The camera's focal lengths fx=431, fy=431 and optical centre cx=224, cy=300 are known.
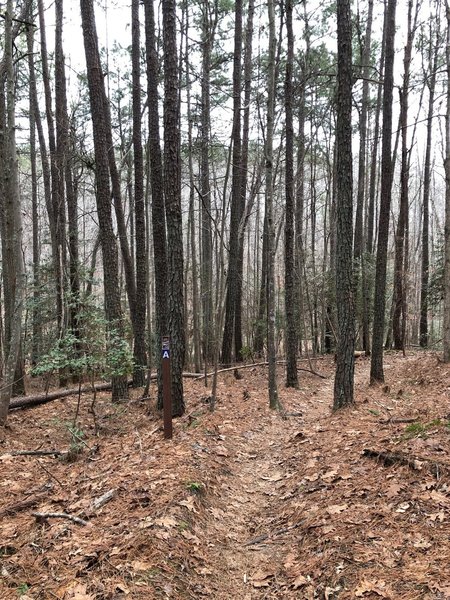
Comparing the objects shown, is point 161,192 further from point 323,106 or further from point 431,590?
point 323,106

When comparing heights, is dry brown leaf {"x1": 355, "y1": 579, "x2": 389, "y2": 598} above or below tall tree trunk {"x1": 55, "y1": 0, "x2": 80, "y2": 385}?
below

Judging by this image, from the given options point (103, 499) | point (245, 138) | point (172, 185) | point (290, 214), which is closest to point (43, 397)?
point (172, 185)

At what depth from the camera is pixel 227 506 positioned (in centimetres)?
475

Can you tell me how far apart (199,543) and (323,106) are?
2084 cm

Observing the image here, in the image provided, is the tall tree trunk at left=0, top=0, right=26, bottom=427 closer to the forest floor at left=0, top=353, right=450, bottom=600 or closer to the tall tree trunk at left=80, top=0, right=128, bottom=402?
the forest floor at left=0, top=353, right=450, bottom=600

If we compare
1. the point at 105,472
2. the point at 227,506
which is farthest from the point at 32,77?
the point at 227,506

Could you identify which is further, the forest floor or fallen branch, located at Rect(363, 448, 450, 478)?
fallen branch, located at Rect(363, 448, 450, 478)

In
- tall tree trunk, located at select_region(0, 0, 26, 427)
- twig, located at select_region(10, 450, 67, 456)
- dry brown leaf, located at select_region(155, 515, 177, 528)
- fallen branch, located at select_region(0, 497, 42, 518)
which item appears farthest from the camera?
tall tree trunk, located at select_region(0, 0, 26, 427)

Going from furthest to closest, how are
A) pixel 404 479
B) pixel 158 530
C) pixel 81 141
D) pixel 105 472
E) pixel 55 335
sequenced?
1. pixel 81 141
2. pixel 55 335
3. pixel 105 472
4. pixel 404 479
5. pixel 158 530

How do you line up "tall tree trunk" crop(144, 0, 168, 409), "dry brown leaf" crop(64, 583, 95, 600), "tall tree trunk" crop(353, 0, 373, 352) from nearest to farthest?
"dry brown leaf" crop(64, 583, 95, 600), "tall tree trunk" crop(144, 0, 168, 409), "tall tree trunk" crop(353, 0, 373, 352)

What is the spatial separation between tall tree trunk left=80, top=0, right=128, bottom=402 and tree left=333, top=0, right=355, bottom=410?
431 centimetres

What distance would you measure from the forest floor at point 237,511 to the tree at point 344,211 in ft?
2.44

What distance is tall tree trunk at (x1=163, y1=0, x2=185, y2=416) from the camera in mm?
6887

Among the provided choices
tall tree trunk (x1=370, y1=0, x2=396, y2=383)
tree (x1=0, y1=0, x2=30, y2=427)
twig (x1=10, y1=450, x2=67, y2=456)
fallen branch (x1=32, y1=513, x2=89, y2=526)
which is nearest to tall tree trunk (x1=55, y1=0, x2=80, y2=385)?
tree (x1=0, y1=0, x2=30, y2=427)
